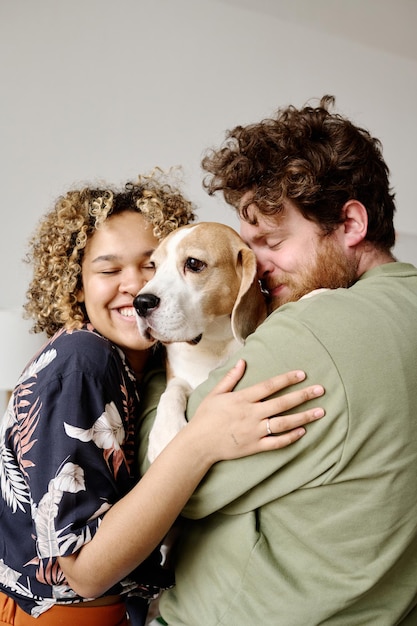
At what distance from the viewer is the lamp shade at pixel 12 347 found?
2.26 m

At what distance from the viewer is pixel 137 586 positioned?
1367 mm

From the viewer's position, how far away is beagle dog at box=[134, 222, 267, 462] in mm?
1525

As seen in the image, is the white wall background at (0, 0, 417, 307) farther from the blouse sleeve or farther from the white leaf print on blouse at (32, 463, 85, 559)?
the white leaf print on blouse at (32, 463, 85, 559)

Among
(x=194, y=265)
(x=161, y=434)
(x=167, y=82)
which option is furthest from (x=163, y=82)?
(x=161, y=434)

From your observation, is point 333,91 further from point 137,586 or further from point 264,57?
point 137,586

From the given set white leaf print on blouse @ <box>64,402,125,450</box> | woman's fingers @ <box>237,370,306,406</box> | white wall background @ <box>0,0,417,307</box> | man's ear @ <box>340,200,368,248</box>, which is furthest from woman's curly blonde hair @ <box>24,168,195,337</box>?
white wall background @ <box>0,0,417,307</box>

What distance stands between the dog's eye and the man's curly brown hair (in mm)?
155

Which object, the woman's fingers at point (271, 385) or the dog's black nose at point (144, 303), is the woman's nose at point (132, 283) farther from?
the woman's fingers at point (271, 385)

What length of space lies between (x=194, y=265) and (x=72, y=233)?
331 mm

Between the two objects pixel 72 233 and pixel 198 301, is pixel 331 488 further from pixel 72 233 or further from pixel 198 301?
pixel 72 233

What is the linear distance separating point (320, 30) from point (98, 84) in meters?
1.34

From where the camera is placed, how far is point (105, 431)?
51.4 inches

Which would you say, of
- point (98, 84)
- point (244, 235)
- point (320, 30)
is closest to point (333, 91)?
point (320, 30)

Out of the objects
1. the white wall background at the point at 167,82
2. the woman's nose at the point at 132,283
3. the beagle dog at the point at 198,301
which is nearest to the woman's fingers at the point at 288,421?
the beagle dog at the point at 198,301
